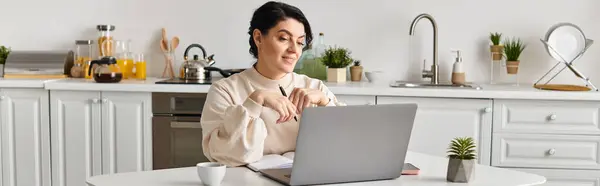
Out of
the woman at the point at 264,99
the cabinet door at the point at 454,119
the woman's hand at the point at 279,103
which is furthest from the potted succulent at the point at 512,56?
the woman's hand at the point at 279,103

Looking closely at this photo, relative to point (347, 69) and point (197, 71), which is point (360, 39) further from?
point (197, 71)

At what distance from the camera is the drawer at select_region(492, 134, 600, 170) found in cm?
378

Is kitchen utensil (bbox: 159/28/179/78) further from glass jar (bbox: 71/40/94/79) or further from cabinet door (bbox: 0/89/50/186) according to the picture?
cabinet door (bbox: 0/89/50/186)

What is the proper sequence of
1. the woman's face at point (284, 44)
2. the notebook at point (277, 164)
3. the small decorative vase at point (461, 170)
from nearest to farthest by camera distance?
the small decorative vase at point (461, 170), the notebook at point (277, 164), the woman's face at point (284, 44)

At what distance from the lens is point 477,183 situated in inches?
83.9

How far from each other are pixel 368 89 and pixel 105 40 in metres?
1.51

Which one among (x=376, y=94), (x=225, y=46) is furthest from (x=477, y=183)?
(x=225, y=46)

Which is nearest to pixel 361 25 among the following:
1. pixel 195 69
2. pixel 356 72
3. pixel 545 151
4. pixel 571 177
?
pixel 356 72

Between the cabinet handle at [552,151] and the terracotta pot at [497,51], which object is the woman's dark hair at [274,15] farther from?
the terracotta pot at [497,51]

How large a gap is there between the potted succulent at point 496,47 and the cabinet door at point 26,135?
230 cm

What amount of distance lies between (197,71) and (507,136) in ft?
5.18

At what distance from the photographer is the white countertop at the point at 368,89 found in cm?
377

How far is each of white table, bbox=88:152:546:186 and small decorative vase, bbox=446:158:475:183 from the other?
19 mm

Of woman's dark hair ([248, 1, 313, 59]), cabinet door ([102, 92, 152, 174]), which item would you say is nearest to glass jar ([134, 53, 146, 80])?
cabinet door ([102, 92, 152, 174])
